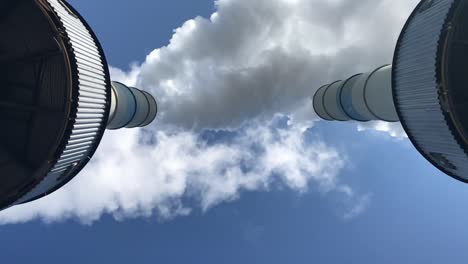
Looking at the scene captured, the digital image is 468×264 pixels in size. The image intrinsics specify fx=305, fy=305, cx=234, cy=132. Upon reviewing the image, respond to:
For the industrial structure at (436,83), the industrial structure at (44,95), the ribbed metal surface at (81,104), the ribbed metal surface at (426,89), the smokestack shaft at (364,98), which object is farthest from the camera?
the smokestack shaft at (364,98)

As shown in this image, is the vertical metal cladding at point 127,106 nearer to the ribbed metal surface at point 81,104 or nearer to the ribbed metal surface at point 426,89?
the ribbed metal surface at point 81,104

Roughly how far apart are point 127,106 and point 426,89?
13.7m

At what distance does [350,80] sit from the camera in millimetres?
17328

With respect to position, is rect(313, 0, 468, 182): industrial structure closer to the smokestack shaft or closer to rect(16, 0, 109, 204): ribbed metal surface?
the smokestack shaft

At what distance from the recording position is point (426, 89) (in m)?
9.84

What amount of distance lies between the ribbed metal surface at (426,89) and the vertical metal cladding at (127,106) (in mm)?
12435

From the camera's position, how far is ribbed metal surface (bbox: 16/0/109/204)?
31.6 ft

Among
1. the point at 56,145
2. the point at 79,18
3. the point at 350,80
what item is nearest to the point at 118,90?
the point at 79,18

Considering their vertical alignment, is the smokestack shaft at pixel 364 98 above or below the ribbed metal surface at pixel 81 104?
above

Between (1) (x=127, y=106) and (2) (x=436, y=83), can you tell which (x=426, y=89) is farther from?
(1) (x=127, y=106)

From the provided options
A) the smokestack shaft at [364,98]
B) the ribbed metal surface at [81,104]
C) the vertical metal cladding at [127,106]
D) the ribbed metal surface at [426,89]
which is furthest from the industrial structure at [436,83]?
the vertical metal cladding at [127,106]

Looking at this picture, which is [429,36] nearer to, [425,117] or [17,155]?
[425,117]

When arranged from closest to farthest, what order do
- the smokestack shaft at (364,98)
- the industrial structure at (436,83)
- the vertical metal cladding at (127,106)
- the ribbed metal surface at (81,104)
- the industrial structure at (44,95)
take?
1. the industrial structure at (436,83)
2. the industrial structure at (44,95)
3. the ribbed metal surface at (81,104)
4. the smokestack shaft at (364,98)
5. the vertical metal cladding at (127,106)

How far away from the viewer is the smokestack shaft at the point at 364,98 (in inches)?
530
